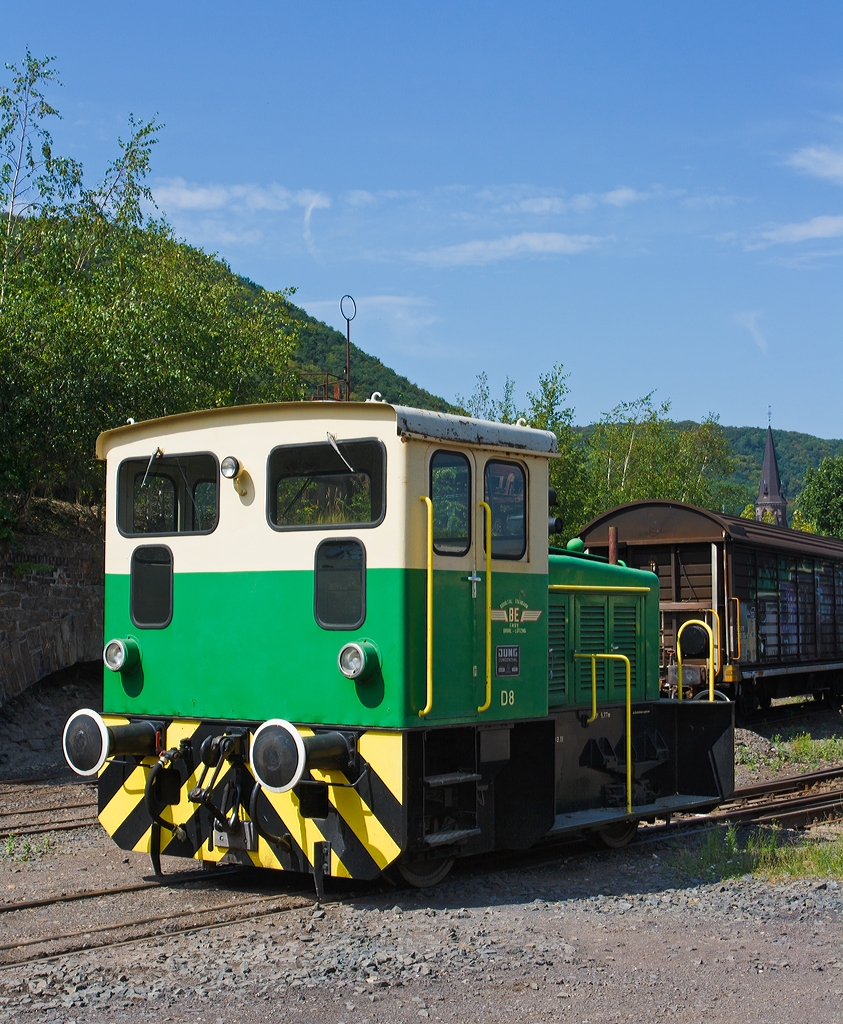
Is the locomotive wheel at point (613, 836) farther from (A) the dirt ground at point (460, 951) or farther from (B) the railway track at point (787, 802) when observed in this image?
(B) the railway track at point (787, 802)

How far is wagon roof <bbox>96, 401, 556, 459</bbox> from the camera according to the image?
633cm

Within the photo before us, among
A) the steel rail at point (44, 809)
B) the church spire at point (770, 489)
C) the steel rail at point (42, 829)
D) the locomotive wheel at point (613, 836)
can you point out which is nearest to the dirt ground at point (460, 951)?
the locomotive wheel at point (613, 836)

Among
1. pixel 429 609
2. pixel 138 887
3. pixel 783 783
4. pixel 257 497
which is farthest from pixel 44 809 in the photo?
pixel 783 783

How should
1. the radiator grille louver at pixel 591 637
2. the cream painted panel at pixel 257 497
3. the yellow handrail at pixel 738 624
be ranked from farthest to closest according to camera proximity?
the yellow handrail at pixel 738 624, the radiator grille louver at pixel 591 637, the cream painted panel at pixel 257 497

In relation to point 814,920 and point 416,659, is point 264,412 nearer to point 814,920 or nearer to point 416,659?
point 416,659

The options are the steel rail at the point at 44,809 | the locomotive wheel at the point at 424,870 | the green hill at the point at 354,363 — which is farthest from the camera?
the green hill at the point at 354,363

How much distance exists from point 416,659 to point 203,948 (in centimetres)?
192

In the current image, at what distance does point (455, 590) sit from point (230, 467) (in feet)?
Answer: 5.29

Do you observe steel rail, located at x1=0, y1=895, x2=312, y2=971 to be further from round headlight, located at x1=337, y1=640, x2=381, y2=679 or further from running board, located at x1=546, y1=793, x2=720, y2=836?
running board, located at x1=546, y1=793, x2=720, y2=836

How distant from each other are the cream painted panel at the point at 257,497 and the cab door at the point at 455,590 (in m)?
0.31

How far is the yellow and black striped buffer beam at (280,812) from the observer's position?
20.3ft

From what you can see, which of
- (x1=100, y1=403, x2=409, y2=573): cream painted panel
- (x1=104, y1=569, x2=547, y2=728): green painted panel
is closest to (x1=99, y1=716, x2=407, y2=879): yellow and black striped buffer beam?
(x1=104, y1=569, x2=547, y2=728): green painted panel

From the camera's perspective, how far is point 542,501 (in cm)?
729

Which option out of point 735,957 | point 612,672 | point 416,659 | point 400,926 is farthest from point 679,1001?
point 612,672
